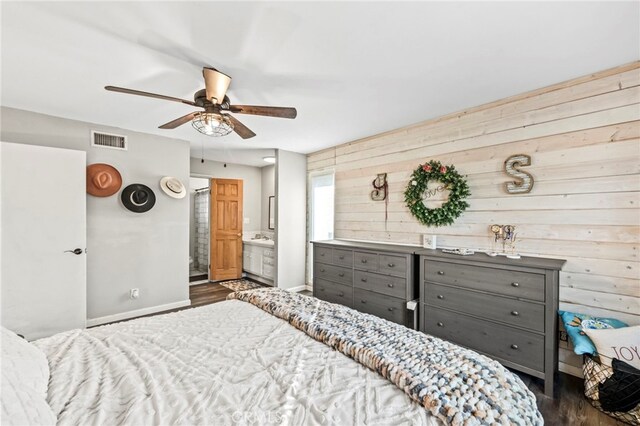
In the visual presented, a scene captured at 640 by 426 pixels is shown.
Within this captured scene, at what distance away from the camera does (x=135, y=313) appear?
3.68 metres

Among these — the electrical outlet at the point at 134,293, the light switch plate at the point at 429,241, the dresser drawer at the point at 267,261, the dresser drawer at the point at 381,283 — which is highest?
the light switch plate at the point at 429,241

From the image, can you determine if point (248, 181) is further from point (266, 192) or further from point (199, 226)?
point (199, 226)

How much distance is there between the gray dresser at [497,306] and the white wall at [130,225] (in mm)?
3353

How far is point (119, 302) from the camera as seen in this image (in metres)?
3.57

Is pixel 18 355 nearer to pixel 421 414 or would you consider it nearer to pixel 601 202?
pixel 421 414

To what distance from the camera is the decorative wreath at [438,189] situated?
9.80 ft

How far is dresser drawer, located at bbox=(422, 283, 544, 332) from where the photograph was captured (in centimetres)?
215

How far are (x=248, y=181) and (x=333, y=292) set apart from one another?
3570 millimetres

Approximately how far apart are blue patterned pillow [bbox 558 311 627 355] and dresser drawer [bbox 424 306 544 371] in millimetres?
217

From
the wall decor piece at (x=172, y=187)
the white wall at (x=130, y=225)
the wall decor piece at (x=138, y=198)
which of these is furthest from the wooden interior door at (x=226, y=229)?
the wall decor piece at (x=138, y=198)

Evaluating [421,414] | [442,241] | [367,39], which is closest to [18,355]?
[421,414]

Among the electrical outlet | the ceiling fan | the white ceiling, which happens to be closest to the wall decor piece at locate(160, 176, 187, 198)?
the white ceiling

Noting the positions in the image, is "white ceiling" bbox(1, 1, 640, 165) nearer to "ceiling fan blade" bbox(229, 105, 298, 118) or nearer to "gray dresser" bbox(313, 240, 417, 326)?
"ceiling fan blade" bbox(229, 105, 298, 118)

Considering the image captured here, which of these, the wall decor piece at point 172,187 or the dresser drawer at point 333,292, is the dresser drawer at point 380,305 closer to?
the dresser drawer at point 333,292
